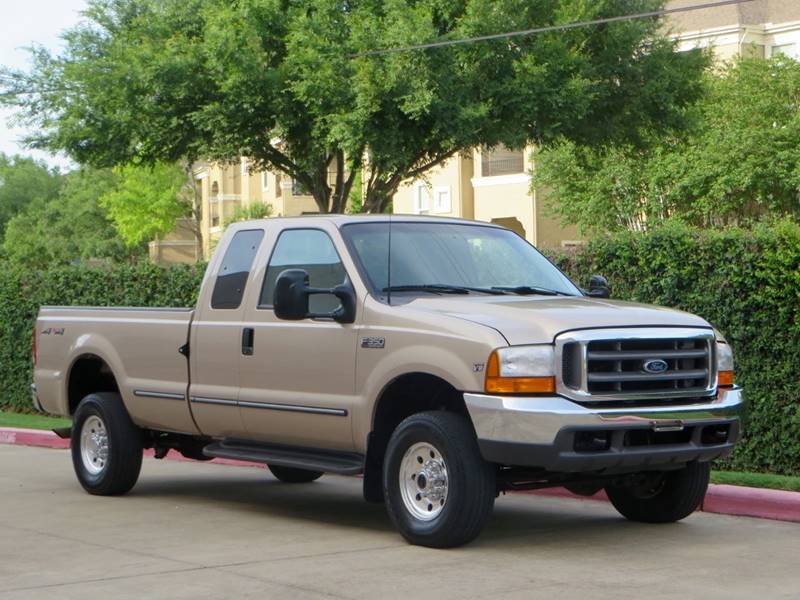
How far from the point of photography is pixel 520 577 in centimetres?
811

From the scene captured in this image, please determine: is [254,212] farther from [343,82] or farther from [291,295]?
[291,295]

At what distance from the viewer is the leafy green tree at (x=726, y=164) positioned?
36562mm

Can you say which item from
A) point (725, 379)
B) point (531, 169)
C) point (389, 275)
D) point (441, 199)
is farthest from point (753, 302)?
point (441, 199)

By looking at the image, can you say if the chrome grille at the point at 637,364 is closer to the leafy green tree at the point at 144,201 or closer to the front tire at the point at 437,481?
the front tire at the point at 437,481

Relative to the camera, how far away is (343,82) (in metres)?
24.7

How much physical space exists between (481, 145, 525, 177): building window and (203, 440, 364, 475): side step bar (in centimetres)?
3753

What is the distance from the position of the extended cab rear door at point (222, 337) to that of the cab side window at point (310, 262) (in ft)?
0.72

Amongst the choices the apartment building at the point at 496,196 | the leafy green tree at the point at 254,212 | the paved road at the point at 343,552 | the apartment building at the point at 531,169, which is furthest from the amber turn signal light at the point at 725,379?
the leafy green tree at the point at 254,212

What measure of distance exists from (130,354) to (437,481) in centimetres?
377

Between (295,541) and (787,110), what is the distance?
1198 inches

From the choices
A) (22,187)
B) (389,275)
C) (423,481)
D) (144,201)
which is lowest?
(423,481)

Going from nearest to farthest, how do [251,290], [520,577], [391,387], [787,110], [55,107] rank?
[520,577] < [391,387] < [251,290] < [55,107] < [787,110]

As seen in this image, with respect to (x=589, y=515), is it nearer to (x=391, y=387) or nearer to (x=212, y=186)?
(x=391, y=387)

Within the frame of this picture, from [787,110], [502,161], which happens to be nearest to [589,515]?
[787,110]
